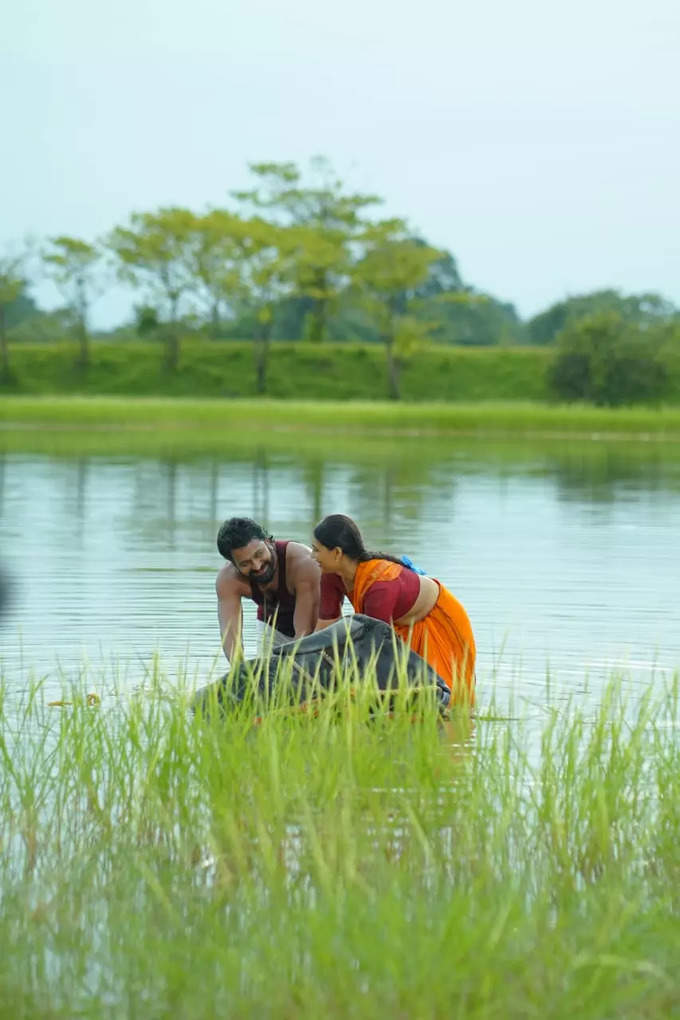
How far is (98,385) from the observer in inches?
2995

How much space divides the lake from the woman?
294mm

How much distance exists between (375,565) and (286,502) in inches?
602

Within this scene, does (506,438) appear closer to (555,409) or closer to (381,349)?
(555,409)

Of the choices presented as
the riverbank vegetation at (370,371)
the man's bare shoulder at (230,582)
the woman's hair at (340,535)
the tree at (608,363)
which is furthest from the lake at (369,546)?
the riverbank vegetation at (370,371)

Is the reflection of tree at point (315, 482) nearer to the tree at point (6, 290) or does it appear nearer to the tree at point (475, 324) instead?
the tree at point (6, 290)

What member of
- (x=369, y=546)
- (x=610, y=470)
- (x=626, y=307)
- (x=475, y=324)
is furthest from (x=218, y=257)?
(x=369, y=546)

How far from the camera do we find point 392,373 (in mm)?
74875

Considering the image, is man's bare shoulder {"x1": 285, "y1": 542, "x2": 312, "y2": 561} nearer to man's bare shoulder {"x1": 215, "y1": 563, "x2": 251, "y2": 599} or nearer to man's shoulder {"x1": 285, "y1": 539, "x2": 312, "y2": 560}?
man's shoulder {"x1": 285, "y1": 539, "x2": 312, "y2": 560}

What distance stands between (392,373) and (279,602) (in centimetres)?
6689

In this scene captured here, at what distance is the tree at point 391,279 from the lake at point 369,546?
4029cm

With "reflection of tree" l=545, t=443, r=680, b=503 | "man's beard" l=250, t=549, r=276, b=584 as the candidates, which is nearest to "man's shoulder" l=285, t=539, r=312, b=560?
"man's beard" l=250, t=549, r=276, b=584

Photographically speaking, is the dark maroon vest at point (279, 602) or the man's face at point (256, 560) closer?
the man's face at point (256, 560)

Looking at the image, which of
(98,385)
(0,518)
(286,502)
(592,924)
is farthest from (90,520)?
(98,385)

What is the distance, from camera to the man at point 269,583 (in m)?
7.87
